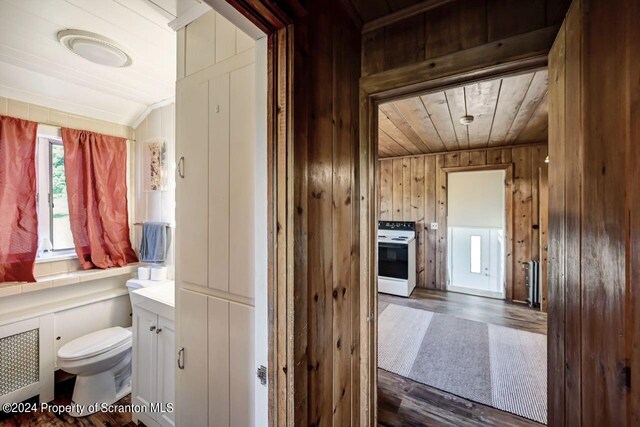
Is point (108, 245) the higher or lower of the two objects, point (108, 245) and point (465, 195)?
the lower

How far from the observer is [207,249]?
127 centimetres

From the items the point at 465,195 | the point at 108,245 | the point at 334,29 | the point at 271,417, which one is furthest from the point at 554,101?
the point at 465,195

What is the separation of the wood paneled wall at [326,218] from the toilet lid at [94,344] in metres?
1.95

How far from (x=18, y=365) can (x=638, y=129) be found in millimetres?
3430

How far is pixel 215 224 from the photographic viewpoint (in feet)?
4.03

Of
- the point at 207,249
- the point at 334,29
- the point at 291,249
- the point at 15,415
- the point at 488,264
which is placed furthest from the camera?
the point at 488,264

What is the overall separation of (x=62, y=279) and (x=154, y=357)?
4.33 feet

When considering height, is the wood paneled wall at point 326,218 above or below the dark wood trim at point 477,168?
below

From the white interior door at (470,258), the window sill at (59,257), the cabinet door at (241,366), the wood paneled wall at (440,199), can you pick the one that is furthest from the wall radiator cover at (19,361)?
the white interior door at (470,258)

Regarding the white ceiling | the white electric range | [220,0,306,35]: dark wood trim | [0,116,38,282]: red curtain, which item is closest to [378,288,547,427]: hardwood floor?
the white electric range

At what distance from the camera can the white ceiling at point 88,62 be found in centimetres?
139

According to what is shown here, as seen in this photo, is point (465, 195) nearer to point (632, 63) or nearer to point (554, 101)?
point (554, 101)

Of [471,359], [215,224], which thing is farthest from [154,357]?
[471,359]

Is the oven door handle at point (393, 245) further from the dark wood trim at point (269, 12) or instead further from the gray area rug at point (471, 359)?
the dark wood trim at point (269, 12)
